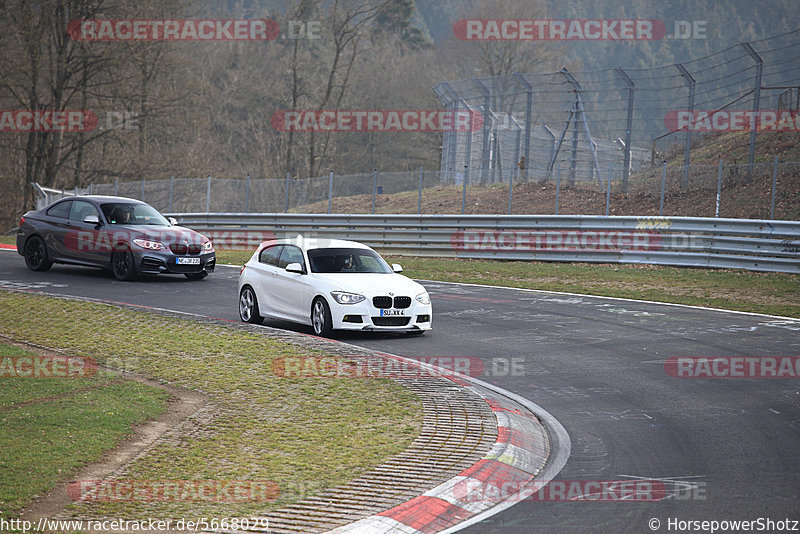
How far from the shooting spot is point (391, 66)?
72.9m

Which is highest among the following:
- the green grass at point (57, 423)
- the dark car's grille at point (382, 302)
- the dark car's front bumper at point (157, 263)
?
the dark car's front bumper at point (157, 263)

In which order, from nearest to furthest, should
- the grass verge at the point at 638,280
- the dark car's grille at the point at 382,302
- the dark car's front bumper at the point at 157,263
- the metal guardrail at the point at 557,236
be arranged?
1. the dark car's grille at the point at 382,302
2. the grass verge at the point at 638,280
3. the dark car's front bumper at the point at 157,263
4. the metal guardrail at the point at 557,236

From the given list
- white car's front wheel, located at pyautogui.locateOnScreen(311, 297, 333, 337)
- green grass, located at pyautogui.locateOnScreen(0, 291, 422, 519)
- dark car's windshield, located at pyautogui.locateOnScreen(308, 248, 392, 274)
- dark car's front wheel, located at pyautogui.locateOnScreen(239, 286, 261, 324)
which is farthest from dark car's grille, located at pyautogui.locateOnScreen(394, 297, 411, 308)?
dark car's front wheel, located at pyautogui.locateOnScreen(239, 286, 261, 324)

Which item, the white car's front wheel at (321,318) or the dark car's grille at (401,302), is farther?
the dark car's grille at (401,302)

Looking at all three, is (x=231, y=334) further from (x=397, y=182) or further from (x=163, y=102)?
(x=163, y=102)

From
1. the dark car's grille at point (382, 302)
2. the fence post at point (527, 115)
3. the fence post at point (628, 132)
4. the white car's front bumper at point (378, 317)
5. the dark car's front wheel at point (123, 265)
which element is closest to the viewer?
the white car's front bumper at point (378, 317)

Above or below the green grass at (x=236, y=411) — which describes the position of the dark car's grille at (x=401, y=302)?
above

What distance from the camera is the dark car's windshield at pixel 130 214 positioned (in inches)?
773

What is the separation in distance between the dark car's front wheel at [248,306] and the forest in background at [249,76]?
93.1 ft

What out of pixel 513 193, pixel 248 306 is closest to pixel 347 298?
pixel 248 306

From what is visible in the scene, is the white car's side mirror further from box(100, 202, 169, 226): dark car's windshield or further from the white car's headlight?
box(100, 202, 169, 226): dark car's windshield

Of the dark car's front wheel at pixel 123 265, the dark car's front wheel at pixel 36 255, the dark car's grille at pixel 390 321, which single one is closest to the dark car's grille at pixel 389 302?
the dark car's grille at pixel 390 321

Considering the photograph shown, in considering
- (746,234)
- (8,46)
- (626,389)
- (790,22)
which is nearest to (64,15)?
Answer: (8,46)

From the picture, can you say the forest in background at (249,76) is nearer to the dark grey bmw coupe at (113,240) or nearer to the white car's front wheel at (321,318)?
the dark grey bmw coupe at (113,240)
